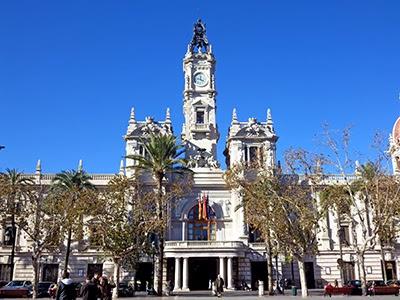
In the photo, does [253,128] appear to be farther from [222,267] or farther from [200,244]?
[222,267]

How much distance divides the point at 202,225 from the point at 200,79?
875 inches

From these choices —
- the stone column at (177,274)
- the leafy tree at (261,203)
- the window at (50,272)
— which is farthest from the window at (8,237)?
the leafy tree at (261,203)

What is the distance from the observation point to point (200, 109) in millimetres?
67812

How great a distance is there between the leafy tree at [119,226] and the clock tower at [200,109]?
22.4m

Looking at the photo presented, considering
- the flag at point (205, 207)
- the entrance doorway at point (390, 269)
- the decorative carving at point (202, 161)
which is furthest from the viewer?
the decorative carving at point (202, 161)

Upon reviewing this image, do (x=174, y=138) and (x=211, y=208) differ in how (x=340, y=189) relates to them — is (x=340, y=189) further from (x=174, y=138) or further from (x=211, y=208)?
(x=211, y=208)

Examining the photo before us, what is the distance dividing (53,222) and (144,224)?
25.8ft

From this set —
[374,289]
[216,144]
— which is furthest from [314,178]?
[216,144]

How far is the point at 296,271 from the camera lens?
191 feet

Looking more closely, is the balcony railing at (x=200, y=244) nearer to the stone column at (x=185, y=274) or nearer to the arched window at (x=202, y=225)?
the stone column at (x=185, y=274)

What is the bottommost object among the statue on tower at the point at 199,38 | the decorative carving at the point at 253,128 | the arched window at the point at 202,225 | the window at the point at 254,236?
the window at the point at 254,236

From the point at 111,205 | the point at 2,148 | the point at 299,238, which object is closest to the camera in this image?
the point at 2,148

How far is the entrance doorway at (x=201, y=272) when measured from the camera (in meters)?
56.3

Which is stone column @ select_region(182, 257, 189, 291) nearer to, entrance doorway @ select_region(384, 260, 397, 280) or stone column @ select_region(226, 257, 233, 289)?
stone column @ select_region(226, 257, 233, 289)
